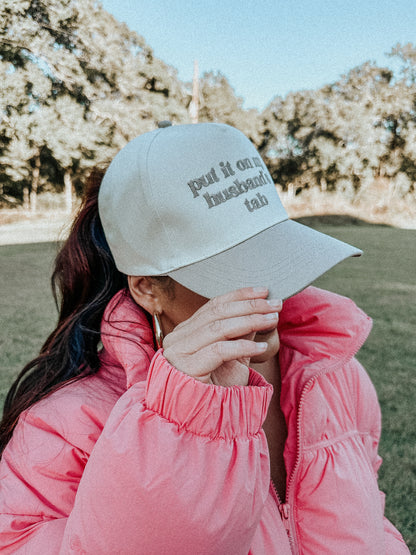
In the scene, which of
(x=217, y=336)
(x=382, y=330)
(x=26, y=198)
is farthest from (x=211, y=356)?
(x=26, y=198)

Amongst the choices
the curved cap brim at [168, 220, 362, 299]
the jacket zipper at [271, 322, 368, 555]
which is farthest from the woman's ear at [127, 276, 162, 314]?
the jacket zipper at [271, 322, 368, 555]

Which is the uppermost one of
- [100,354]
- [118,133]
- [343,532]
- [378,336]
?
[118,133]

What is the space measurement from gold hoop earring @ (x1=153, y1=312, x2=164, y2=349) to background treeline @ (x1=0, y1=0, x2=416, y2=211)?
21476mm

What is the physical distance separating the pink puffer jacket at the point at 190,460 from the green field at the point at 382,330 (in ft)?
4.99

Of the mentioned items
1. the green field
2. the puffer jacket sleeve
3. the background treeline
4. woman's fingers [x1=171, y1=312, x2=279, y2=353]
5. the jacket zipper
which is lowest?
the green field

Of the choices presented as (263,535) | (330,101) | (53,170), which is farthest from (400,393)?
(330,101)

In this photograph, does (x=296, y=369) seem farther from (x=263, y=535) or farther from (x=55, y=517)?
(x=55, y=517)

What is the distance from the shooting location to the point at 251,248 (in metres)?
1.10

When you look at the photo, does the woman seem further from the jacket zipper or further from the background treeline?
the background treeline

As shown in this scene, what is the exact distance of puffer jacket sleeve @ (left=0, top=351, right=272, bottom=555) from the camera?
0.72 meters

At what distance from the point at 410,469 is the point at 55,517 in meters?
Result: 2.70

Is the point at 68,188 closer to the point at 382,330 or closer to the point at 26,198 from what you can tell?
the point at 26,198

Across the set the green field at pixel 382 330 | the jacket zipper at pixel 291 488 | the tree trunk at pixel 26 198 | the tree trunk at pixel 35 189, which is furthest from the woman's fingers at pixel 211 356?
the tree trunk at pixel 26 198

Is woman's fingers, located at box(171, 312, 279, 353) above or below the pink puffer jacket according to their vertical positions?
above
